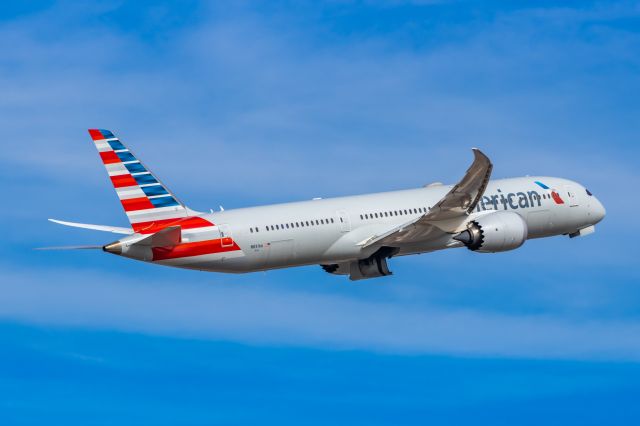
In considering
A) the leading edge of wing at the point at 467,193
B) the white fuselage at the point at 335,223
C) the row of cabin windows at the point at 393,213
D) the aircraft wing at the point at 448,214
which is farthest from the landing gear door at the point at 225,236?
the leading edge of wing at the point at 467,193

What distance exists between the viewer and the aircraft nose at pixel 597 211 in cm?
6919

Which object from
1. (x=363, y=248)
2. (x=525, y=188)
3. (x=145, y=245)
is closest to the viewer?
(x=145, y=245)

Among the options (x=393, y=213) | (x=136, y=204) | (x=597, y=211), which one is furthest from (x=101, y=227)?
(x=597, y=211)

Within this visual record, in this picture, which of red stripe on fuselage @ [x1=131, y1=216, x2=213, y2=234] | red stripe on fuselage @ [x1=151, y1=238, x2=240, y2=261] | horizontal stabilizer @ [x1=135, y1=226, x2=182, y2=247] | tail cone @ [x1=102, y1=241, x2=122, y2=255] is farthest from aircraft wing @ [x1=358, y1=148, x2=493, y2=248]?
tail cone @ [x1=102, y1=241, x2=122, y2=255]

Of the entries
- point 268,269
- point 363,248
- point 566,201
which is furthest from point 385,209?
point 566,201

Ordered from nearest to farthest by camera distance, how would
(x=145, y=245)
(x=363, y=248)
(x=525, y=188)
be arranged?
(x=145, y=245), (x=363, y=248), (x=525, y=188)

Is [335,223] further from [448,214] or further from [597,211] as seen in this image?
[597,211]

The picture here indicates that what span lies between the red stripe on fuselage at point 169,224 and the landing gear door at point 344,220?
6346mm

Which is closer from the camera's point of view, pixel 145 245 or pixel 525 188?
pixel 145 245

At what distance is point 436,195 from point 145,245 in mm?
15328

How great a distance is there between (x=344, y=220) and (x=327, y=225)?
97cm

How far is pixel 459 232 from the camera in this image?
61.8m

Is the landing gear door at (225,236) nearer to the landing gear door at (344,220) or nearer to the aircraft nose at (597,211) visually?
the landing gear door at (344,220)

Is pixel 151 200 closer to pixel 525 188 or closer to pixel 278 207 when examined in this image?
pixel 278 207
